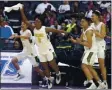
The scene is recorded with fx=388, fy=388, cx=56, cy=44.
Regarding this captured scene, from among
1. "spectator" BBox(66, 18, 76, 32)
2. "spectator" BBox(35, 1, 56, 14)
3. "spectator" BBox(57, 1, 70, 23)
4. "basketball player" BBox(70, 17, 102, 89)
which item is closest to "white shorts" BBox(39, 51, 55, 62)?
"basketball player" BBox(70, 17, 102, 89)

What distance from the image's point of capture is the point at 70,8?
14.8 meters

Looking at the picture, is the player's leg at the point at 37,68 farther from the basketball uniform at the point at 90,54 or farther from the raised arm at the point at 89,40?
the raised arm at the point at 89,40

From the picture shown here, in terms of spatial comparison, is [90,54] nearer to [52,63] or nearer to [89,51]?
[89,51]

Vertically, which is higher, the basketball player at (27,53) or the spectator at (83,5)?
the spectator at (83,5)

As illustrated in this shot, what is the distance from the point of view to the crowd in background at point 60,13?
44.8 ft

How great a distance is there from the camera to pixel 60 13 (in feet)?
48.1

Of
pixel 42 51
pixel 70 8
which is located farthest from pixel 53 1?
pixel 42 51

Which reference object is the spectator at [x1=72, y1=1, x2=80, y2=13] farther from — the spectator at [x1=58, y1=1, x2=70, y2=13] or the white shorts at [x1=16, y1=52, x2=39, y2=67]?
the white shorts at [x1=16, y1=52, x2=39, y2=67]

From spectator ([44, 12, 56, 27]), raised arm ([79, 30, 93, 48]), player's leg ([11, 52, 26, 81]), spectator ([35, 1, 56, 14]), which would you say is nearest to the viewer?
raised arm ([79, 30, 93, 48])

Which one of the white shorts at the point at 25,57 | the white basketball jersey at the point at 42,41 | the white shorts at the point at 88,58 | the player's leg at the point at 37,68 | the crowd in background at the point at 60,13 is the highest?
the crowd in background at the point at 60,13

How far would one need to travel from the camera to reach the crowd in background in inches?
538

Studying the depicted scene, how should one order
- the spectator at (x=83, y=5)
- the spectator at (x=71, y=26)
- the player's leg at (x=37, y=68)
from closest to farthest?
the player's leg at (x=37, y=68) < the spectator at (x=71, y=26) < the spectator at (x=83, y=5)

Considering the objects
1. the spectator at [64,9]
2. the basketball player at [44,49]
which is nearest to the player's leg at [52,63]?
the basketball player at [44,49]

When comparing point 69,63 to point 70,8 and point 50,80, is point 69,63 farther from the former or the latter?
point 70,8
